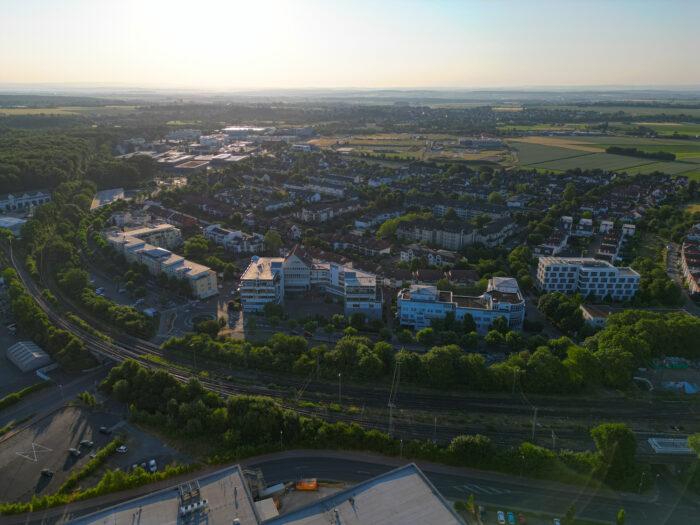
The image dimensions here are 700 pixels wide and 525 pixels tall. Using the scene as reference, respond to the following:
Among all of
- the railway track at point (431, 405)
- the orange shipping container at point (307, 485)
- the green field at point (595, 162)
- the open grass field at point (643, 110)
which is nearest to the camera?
the orange shipping container at point (307, 485)

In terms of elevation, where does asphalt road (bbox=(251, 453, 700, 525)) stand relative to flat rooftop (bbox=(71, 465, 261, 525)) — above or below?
below

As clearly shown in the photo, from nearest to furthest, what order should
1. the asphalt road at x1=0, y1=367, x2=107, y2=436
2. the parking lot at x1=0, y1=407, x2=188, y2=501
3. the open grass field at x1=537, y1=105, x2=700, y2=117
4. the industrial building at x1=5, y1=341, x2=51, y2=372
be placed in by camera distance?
the parking lot at x1=0, y1=407, x2=188, y2=501 → the asphalt road at x1=0, y1=367, x2=107, y2=436 → the industrial building at x1=5, y1=341, x2=51, y2=372 → the open grass field at x1=537, y1=105, x2=700, y2=117

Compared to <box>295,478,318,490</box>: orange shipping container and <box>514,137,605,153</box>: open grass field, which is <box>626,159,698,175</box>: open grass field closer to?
<box>514,137,605,153</box>: open grass field

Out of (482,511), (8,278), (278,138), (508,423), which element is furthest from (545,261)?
(278,138)

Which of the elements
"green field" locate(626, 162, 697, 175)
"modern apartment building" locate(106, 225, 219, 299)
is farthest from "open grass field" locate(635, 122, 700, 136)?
"modern apartment building" locate(106, 225, 219, 299)

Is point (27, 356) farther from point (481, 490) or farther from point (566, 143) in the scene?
point (566, 143)

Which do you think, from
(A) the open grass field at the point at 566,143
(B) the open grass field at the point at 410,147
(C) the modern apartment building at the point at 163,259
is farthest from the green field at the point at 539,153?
(C) the modern apartment building at the point at 163,259

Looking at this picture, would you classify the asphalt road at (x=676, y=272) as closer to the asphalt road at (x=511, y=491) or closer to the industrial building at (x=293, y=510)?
the asphalt road at (x=511, y=491)
